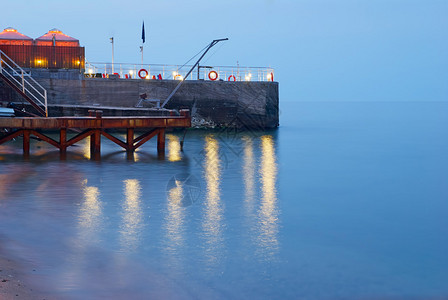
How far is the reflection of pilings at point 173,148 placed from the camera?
33.0 meters

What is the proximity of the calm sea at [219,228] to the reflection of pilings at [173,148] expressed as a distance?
1.37 m

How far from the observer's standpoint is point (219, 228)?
16.5m

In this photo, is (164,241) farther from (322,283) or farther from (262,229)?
(322,283)

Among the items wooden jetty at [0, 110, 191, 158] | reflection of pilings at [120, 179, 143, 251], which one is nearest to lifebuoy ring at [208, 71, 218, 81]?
wooden jetty at [0, 110, 191, 158]

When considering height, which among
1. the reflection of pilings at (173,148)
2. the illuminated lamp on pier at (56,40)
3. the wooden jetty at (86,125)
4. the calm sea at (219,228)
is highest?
the illuminated lamp on pier at (56,40)

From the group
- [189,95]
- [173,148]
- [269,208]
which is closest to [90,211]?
[269,208]

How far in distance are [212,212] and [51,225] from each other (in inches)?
200

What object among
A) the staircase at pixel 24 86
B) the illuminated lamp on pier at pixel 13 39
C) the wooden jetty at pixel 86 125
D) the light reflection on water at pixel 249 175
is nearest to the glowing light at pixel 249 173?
the light reflection on water at pixel 249 175

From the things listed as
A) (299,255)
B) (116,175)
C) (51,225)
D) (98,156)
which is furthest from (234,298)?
(98,156)

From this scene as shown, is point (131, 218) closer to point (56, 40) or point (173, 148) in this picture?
point (173, 148)

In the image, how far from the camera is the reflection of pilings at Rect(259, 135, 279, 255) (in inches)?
592

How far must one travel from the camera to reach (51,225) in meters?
16.0

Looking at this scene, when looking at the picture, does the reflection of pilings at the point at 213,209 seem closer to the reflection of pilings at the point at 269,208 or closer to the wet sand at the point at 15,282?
the reflection of pilings at the point at 269,208

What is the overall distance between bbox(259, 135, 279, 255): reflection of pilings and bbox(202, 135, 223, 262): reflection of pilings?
1.21 metres
